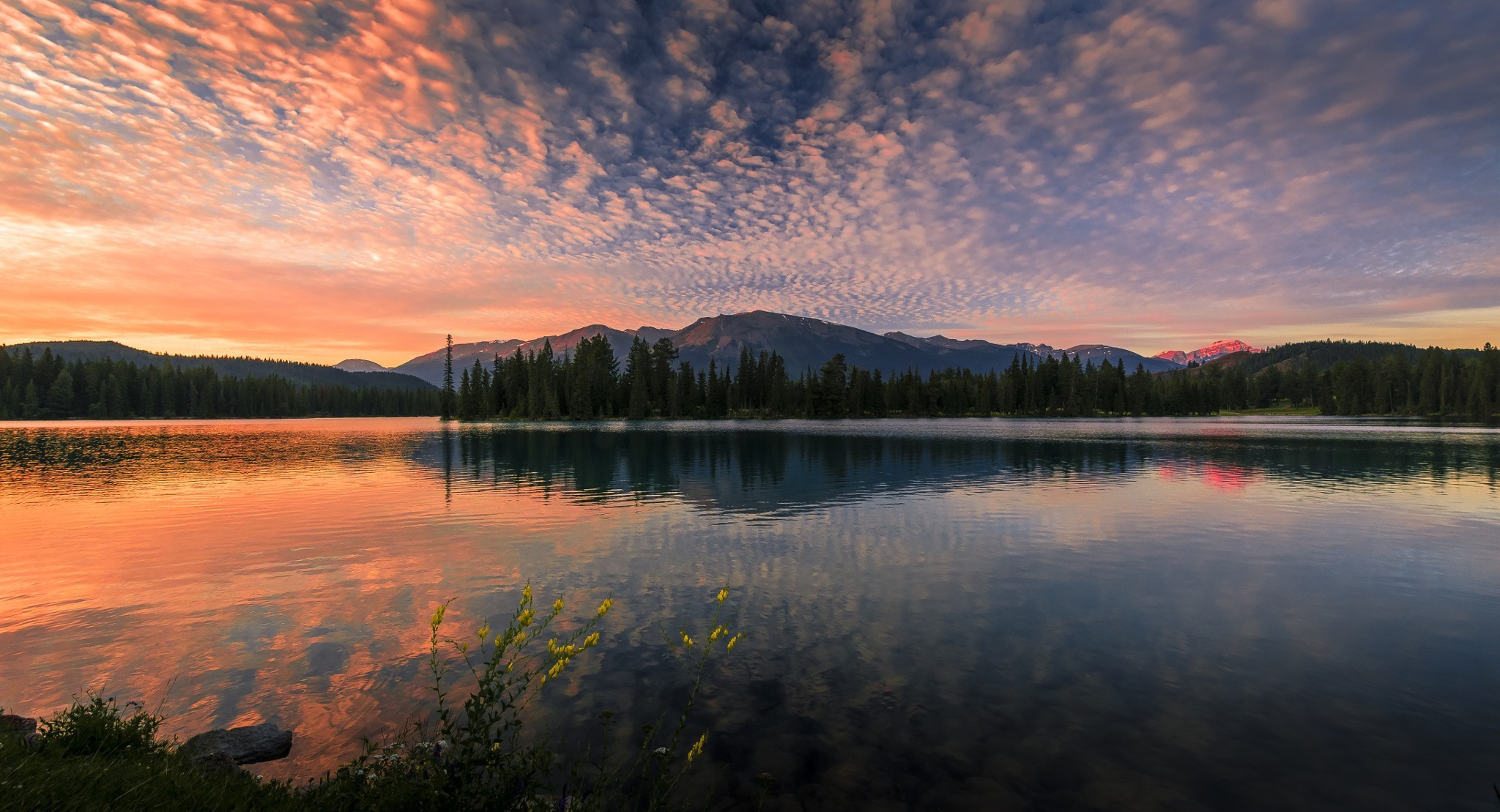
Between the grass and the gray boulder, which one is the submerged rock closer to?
the grass

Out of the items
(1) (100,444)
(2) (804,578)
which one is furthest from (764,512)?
(1) (100,444)

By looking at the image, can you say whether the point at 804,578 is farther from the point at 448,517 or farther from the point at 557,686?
the point at 448,517

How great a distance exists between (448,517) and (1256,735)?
33.5 metres

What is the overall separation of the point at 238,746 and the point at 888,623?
1378 cm

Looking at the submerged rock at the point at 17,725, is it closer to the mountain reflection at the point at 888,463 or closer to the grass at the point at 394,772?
the grass at the point at 394,772

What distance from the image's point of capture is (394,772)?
816 centimetres

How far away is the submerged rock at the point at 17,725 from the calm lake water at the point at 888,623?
1.87 metres

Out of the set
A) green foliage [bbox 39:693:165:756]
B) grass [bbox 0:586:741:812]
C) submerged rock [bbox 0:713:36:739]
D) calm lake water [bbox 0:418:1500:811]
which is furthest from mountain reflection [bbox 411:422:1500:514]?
submerged rock [bbox 0:713:36:739]

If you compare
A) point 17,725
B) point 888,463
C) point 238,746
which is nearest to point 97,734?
point 238,746

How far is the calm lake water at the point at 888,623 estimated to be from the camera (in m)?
10.2

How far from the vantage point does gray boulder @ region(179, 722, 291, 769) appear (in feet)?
31.0

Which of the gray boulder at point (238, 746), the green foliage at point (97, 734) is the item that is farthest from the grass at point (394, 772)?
the gray boulder at point (238, 746)

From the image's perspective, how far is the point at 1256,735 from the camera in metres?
10.9

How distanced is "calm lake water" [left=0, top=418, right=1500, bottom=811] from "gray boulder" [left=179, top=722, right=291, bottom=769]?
362mm
